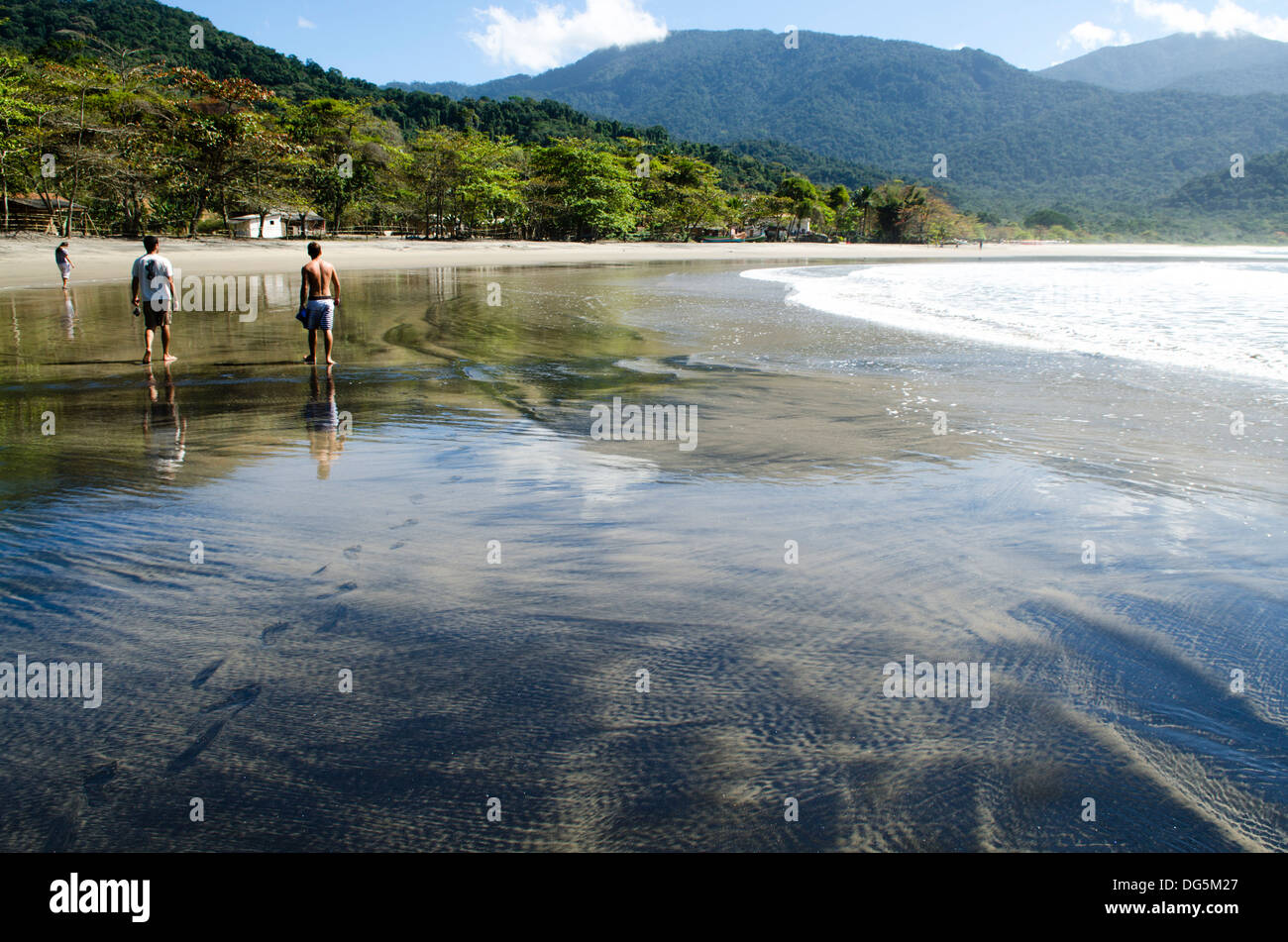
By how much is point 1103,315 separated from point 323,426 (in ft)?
57.6

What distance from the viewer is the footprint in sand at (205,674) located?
3.08m

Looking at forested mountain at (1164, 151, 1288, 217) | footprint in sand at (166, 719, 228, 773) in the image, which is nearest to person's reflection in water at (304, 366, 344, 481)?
footprint in sand at (166, 719, 228, 773)

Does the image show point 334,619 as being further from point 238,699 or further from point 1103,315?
point 1103,315

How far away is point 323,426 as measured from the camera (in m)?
7.64

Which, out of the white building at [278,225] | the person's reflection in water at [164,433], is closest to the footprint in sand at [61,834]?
the person's reflection in water at [164,433]

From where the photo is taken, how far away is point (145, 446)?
6688 millimetres

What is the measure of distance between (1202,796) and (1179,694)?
0.67 metres

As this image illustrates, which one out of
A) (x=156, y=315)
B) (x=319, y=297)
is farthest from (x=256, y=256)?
(x=319, y=297)

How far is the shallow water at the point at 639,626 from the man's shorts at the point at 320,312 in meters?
2.59

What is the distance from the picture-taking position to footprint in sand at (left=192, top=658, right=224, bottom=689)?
10.1 ft

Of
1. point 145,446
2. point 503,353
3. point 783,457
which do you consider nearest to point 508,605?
point 783,457

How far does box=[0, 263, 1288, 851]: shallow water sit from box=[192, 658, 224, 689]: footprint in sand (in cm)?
4

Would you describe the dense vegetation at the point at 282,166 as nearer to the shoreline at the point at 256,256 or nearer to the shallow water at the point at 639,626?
the shoreline at the point at 256,256
